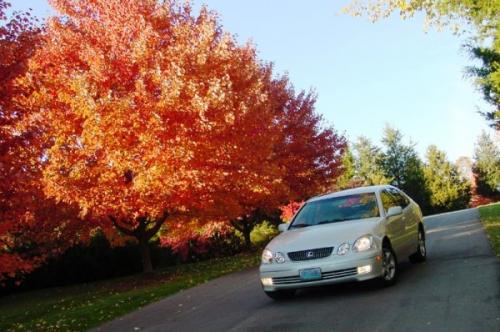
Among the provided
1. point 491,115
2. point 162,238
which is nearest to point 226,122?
point 162,238

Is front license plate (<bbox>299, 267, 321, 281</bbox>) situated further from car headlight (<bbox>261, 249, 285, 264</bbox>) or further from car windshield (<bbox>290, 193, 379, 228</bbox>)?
car windshield (<bbox>290, 193, 379, 228</bbox>)

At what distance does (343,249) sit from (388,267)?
111 cm

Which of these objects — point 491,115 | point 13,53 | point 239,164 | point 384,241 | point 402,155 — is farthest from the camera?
point 402,155

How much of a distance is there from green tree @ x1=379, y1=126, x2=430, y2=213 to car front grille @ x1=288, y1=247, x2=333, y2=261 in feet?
191

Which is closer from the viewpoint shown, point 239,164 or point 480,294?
point 480,294

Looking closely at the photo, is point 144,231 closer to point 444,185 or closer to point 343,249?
point 343,249

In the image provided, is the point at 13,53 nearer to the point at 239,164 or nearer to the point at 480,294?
the point at 239,164

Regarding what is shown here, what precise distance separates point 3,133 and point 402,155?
205ft

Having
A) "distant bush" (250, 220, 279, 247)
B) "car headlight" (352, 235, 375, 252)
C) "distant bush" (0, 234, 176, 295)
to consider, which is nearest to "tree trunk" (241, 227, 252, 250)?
"distant bush" (250, 220, 279, 247)

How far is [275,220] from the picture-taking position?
1273 inches

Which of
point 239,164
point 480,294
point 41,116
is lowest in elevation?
point 480,294

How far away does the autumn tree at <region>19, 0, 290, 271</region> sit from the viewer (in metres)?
13.5

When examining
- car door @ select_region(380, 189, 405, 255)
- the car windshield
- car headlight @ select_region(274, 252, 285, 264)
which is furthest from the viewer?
the car windshield

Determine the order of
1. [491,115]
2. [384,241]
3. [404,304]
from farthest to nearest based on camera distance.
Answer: [491,115], [384,241], [404,304]
